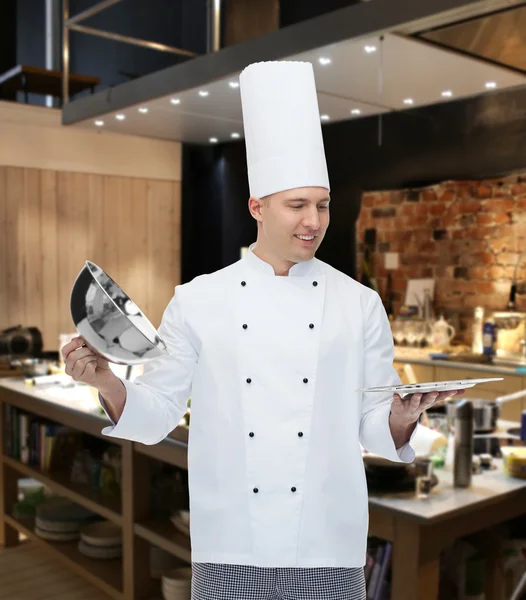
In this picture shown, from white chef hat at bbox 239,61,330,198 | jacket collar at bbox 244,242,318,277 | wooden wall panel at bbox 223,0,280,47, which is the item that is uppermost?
wooden wall panel at bbox 223,0,280,47

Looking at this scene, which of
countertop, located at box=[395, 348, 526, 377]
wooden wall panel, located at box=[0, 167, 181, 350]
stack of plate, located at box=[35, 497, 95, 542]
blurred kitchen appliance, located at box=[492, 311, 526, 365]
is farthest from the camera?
wooden wall panel, located at box=[0, 167, 181, 350]

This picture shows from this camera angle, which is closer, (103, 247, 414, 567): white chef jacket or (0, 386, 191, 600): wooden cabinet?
(103, 247, 414, 567): white chef jacket

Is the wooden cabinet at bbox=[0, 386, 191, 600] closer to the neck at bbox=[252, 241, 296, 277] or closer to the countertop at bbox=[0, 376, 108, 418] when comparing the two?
the countertop at bbox=[0, 376, 108, 418]

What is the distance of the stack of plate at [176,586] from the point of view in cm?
300

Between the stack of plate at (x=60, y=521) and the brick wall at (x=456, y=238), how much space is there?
261 centimetres

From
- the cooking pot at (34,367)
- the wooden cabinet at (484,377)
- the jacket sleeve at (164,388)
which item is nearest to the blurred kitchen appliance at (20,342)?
the cooking pot at (34,367)

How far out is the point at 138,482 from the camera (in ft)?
10.2

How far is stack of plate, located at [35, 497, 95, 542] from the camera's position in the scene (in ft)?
12.3

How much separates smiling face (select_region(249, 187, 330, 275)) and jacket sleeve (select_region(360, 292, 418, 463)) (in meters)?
0.19

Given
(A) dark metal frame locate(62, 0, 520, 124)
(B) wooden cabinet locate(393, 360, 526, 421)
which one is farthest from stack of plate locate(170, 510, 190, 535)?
(A) dark metal frame locate(62, 0, 520, 124)

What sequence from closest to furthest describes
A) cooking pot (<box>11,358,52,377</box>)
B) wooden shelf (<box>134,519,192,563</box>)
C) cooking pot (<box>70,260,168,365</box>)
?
cooking pot (<box>70,260,168,365</box>) → wooden shelf (<box>134,519,192,563</box>) → cooking pot (<box>11,358,52,377</box>)

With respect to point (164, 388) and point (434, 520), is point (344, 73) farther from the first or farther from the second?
point (164, 388)

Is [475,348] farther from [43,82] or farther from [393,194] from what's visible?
[43,82]

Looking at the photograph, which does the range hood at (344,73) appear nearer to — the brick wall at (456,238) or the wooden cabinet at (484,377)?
the brick wall at (456,238)
